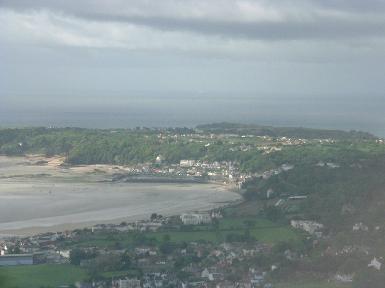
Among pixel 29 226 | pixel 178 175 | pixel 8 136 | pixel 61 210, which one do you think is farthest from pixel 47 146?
pixel 29 226

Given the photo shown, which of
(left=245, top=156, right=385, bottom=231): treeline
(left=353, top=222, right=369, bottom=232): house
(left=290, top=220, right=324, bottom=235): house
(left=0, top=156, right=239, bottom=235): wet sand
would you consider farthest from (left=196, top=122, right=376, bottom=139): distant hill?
(left=353, top=222, right=369, bottom=232): house

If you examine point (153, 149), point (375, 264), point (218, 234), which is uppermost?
point (153, 149)

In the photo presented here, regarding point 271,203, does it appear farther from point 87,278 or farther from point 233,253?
point 87,278

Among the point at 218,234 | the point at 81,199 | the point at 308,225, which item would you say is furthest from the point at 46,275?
the point at 81,199

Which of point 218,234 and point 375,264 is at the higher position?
point 375,264

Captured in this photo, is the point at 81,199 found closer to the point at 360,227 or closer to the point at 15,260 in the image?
the point at 15,260

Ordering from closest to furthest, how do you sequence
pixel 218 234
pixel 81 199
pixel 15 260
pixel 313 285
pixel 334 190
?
pixel 313 285 < pixel 15 260 < pixel 218 234 < pixel 334 190 < pixel 81 199

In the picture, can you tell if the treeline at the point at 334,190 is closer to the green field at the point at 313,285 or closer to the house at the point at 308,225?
the house at the point at 308,225
